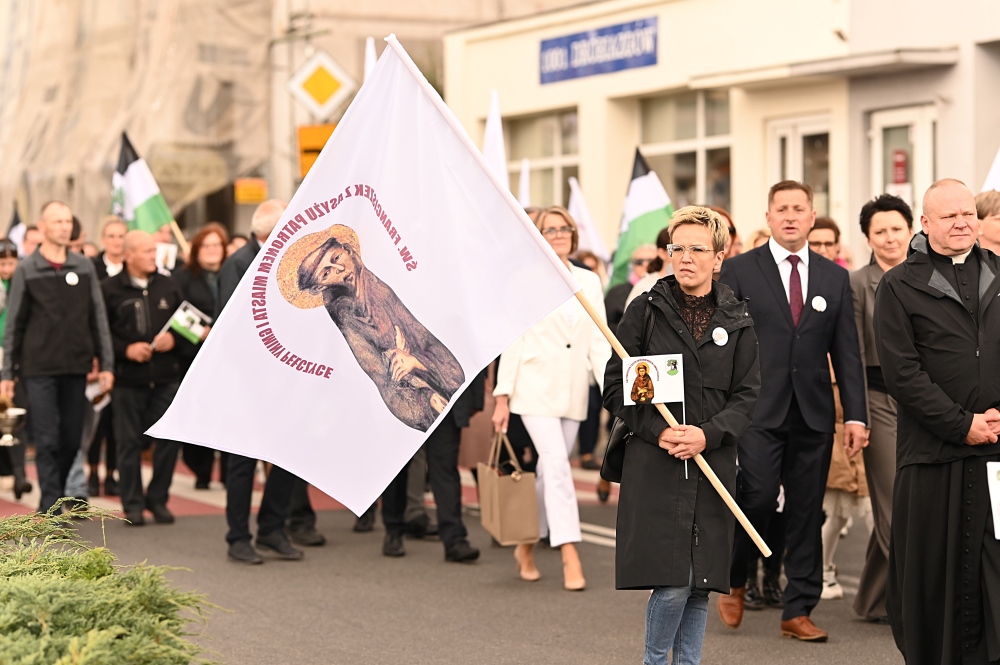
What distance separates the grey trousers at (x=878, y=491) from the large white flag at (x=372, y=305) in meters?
2.56

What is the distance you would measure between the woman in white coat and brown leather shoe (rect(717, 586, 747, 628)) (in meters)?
1.40

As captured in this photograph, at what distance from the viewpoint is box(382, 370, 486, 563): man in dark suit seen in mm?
10102

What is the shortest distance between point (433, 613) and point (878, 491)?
2344 mm

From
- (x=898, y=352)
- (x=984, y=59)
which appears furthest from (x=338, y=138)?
(x=984, y=59)

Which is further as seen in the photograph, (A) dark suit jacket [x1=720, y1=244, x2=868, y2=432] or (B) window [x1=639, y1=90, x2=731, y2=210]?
(B) window [x1=639, y1=90, x2=731, y2=210]

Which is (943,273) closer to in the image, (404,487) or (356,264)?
(356,264)

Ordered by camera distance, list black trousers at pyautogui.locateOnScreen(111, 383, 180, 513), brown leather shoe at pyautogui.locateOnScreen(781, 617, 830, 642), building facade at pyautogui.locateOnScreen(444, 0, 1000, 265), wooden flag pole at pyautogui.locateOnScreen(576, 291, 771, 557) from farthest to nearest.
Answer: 1. building facade at pyautogui.locateOnScreen(444, 0, 1000, 265)
2. black trousers at pyautogui.locateOnScreen(111, 383, 180, 513)
3. brown leather shoe at pyautogui.locateOnScreen(781, 617, 830, 642)
4. wooden flag pole at pyautogui.locateOnScreen(576, 291, 771, 557)

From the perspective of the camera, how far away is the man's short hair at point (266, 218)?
33.6 ft

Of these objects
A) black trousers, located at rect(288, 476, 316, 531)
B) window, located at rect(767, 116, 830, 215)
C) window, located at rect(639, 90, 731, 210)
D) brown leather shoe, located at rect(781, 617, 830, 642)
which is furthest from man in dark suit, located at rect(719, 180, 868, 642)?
window, located at rect(639, 90, 731, 210)

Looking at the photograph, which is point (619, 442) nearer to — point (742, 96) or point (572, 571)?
point (572, 571)

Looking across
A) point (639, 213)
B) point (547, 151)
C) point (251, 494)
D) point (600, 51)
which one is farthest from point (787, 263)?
point (547, 151)

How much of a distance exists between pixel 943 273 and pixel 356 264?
227cm

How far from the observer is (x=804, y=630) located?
770 centimetres

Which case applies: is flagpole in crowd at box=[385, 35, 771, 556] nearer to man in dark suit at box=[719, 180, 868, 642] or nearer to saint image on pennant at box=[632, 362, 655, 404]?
Answer: saint image on pennant at box=[632, 362, 655, 404]
